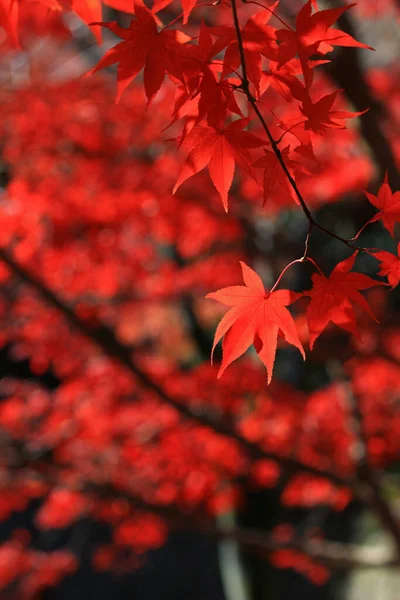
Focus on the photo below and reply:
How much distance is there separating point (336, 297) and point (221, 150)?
35 centimetres

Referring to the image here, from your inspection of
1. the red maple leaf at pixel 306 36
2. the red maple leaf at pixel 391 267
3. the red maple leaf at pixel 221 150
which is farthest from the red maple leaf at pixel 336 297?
the red maple leaf at pixel 306 36

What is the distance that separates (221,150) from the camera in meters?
1.08

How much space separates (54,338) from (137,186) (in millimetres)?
1650

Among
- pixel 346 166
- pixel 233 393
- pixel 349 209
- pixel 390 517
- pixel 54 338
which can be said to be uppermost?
pixel 346 166

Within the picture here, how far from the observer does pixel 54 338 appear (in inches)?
209

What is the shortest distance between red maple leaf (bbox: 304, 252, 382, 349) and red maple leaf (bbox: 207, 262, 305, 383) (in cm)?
5

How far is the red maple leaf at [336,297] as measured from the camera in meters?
1.07

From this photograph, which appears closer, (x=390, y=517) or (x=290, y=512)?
(x=390, y=517)

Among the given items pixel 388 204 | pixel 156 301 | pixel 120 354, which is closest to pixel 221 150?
pixel 388 204

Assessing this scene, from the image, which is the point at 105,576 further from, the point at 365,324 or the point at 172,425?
the point at 365,324

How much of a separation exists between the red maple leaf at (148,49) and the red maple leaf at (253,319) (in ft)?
1.21

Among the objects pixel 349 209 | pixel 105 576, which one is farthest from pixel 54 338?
pixel 105 576

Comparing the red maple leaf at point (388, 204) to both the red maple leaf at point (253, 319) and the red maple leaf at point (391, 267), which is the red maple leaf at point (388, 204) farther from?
the red maple leaf at point (253, 319)

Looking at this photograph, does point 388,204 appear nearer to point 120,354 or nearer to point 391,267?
point 391,267
